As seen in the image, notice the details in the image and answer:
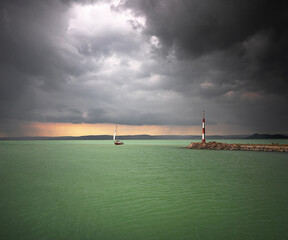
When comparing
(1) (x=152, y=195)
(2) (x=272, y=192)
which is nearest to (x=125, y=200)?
(1) (x=152, y=195)

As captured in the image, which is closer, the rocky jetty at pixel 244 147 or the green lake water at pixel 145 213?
the green lake water at pixel 145 213

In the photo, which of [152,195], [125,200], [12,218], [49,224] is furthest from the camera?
[152,195]

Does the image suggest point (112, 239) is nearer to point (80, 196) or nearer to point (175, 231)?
point (175, 231)

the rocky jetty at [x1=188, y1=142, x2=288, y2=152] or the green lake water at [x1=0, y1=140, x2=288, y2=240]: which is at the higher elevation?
the rocky jetty at [x1=188, y1=142, x2=288, y2=152]

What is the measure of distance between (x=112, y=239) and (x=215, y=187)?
30.7ft

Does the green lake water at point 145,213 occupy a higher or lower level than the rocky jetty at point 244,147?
lower

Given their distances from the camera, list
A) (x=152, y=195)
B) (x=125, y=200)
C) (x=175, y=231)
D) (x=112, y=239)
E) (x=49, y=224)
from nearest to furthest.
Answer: (x=112, y=239) < (x=175, y=231) < (x=49, y=224) < (x=125, y=200) < (x=152, y=195)

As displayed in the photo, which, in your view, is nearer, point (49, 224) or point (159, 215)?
point (49, 224)

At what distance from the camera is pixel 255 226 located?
271 inches

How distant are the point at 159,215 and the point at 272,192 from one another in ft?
26.9

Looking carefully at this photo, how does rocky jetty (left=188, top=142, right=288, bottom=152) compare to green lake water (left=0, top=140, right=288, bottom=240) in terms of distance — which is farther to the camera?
rocky jetty (left=188, top=142, right=288, bottom=152)

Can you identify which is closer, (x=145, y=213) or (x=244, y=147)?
(x=145, y=213)

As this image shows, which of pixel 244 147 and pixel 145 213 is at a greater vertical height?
pixel 244 147

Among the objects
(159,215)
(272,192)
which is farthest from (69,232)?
(272,192)
